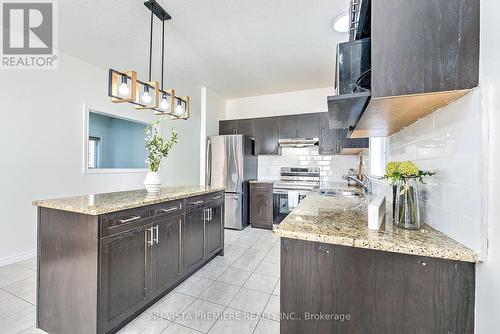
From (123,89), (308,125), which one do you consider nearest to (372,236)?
(123,89)

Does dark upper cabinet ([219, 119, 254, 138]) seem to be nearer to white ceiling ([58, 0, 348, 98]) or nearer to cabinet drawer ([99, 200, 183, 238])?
white ceiling ([58, 0, 348, 98])

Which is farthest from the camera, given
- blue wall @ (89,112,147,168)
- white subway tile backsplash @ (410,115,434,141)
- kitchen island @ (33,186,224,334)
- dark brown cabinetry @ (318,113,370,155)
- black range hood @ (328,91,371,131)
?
blue wall @ (89,112,147,168)

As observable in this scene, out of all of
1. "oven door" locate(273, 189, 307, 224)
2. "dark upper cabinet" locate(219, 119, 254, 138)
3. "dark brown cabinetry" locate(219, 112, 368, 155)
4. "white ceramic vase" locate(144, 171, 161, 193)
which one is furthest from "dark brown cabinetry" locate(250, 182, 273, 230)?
"white ceramic vase" locate(144, 171, 161, 193)

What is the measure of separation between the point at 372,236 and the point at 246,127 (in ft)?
13.3

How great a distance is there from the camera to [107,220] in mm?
1460

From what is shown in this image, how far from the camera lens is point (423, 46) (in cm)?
83

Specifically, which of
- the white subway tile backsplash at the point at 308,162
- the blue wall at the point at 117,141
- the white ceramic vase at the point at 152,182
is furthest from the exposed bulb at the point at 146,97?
the blue wall at the point at 117,141

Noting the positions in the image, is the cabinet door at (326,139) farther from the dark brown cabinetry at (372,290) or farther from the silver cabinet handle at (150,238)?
the dark brown cabinetry at (372,290)

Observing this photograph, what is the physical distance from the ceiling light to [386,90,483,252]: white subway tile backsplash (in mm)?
1645

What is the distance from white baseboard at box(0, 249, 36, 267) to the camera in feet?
8.45

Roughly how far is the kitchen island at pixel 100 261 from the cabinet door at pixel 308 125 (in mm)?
3015

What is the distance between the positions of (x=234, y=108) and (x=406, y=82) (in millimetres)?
4590

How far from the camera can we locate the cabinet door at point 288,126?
4352 millimetres

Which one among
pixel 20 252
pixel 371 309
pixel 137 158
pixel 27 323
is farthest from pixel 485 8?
pixel 137 158
